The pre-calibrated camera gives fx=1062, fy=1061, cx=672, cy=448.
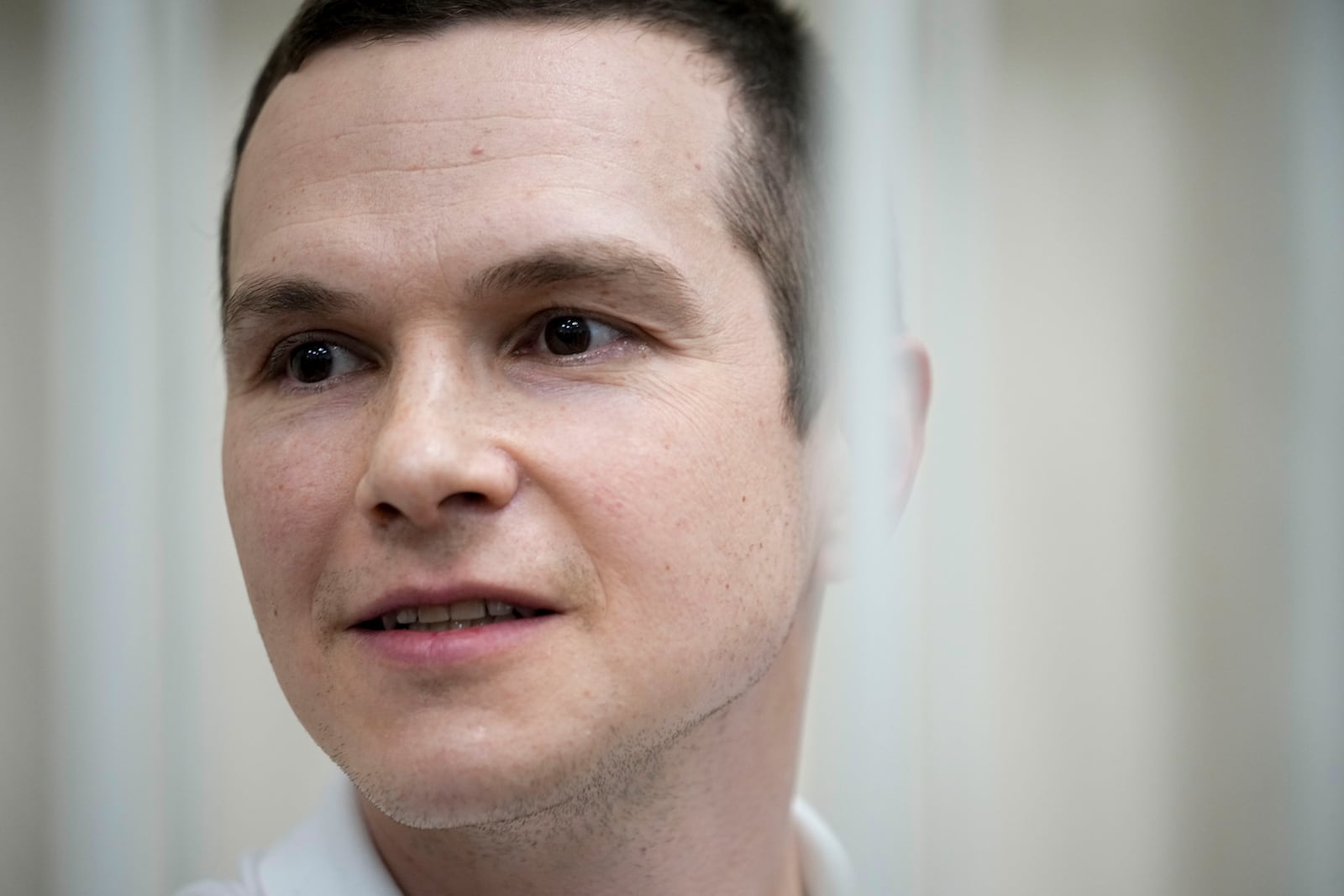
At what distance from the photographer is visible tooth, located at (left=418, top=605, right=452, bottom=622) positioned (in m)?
0.95

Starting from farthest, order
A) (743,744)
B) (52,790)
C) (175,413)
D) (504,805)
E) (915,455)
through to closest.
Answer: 1. (175,413)
2. (52,790)
3. (915,455)
4. (743,744)
5. (504,805)

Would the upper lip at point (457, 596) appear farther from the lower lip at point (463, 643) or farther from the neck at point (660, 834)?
the neck at point (660, 834)

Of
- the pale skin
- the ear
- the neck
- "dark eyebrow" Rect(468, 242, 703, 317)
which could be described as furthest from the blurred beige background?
"dark eyebrow" Rect(468, 242, 703, 317)

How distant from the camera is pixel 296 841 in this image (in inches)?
46.5

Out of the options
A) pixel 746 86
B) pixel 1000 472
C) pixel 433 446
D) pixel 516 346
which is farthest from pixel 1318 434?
pixel 433 446

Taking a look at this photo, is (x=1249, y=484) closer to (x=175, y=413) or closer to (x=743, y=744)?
(x=743, y=744)

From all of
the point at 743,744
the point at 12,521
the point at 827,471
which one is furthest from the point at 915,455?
the point at 12,521

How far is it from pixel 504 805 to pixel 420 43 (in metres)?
0.73

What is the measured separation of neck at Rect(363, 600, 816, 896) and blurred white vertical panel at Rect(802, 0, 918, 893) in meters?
0.30

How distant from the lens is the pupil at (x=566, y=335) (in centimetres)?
102

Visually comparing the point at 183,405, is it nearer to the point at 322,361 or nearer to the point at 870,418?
the point at 322,361

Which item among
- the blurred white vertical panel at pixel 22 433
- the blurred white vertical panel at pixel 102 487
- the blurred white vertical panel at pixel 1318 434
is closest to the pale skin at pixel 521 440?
the blurred white vertical panel at pixel 102 487

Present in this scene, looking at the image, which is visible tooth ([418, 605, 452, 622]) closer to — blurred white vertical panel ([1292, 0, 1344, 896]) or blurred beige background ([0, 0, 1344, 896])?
blurred beige background ([0, 0, 1344, 896])

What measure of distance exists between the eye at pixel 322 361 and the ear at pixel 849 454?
0.51 meters
